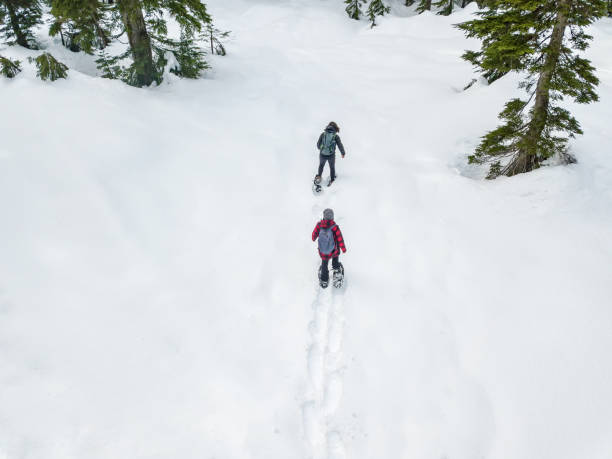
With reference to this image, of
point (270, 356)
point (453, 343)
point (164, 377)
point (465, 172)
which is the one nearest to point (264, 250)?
point (270, 356)

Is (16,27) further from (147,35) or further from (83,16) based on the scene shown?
(147,35)

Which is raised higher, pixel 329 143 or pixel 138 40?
pixel 138 40

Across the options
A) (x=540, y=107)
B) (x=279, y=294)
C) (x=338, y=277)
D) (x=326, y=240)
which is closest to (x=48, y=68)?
(x=279, y=294)

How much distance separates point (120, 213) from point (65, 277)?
6.25ft

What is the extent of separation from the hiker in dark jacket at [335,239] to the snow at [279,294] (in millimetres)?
536

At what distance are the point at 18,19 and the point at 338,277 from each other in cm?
2154

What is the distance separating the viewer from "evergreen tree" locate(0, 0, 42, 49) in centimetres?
1538

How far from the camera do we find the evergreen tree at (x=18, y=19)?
15375 mm

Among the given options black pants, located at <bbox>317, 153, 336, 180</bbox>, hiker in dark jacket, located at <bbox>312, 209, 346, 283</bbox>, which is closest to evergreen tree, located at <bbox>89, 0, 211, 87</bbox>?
black pants, located at <bbox>317, 153, 336, 180</bbox>

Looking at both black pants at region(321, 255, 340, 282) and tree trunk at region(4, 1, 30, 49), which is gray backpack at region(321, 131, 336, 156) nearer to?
black pants at region(321, 255, 340, 282)

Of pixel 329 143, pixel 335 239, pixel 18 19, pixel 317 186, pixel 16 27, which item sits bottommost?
pixel 335 239

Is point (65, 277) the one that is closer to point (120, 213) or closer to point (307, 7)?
point (120, 213)

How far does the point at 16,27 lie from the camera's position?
1597cm

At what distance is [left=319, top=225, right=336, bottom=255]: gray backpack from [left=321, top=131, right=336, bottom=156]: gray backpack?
360cm
